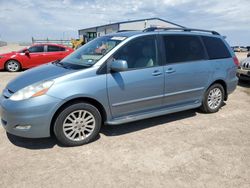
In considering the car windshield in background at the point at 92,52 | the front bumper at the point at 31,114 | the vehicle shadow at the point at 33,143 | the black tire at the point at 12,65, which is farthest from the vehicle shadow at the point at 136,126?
the black tire at the point at 12,65

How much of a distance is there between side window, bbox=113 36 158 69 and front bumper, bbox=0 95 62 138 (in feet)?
4.21

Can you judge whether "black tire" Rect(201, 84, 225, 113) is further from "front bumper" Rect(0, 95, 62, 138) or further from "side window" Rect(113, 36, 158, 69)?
"front bumper" Rect(0, 95, 62, 138)

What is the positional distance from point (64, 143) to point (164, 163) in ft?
4.99

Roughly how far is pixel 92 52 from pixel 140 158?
6.65 feet

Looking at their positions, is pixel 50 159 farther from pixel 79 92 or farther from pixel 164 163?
pixel 164 163

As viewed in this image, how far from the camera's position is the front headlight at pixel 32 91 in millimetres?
3342

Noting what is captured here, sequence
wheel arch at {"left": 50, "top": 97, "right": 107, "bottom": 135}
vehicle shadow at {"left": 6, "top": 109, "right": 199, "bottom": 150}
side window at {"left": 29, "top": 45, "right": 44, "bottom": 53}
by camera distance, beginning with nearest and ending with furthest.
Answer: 1. wheel arch at {"left": 50, "top": 97, "right": 107, "bottom": 135}
2. vehicle shadow at {"left": 6, "top": 109, "right": 199, "bottom": 150}
3. side window at {"left": 29, "top": 45, "right": 44, "bottom": 53}

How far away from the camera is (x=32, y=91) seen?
3375 mm

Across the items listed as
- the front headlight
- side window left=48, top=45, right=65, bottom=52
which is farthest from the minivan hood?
side window left=48, top=45, right=65, bottom=52

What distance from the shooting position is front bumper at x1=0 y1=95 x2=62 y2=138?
130 inches

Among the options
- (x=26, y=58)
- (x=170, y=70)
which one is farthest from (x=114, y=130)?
(x=26, y=58)

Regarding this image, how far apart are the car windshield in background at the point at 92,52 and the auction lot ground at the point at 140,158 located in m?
1.28

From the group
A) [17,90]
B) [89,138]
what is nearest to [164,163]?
[89,138]

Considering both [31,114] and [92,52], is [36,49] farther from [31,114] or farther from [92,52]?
[31,114]
